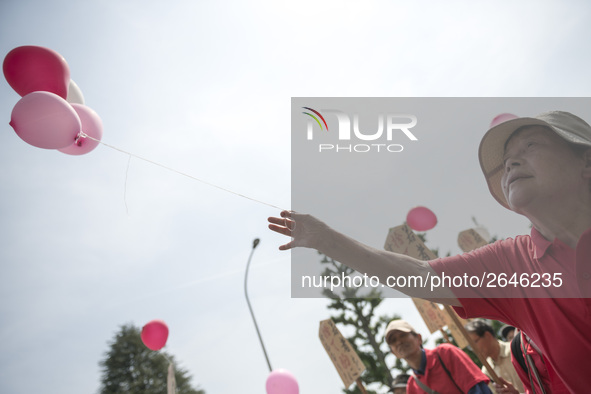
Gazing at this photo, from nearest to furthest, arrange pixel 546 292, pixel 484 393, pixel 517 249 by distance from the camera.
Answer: pixel 546 292, pixel 517 249, pixel 484 393

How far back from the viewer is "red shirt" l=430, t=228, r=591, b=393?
1.16m

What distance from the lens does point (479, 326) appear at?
384 cm

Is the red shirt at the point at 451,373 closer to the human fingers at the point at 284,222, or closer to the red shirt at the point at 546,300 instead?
the red shirt at the point at 546,300

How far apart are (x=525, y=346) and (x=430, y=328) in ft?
14.8

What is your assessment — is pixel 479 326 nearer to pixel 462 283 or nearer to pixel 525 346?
pixel 525 346

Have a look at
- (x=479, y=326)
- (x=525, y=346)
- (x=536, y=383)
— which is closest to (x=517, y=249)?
(x=525, y=346)

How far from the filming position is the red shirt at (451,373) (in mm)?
2840

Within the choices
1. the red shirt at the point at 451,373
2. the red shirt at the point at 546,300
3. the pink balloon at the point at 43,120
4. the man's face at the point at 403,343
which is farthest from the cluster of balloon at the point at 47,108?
the red shirt at the point at 451,373

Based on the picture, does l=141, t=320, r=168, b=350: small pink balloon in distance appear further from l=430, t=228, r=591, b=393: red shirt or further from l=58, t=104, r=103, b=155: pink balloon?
l=430, t=228, r=591, b=393: red shirt

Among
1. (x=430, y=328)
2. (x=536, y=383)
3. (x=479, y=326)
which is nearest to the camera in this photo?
(x=536, y=383)

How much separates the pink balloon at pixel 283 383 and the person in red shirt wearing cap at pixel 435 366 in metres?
2.87

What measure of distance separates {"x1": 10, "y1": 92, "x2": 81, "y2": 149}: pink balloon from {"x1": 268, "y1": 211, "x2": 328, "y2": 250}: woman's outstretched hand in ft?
6.81

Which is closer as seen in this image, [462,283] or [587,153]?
[587,153]

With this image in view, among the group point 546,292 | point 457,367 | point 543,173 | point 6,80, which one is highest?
point 6,80
